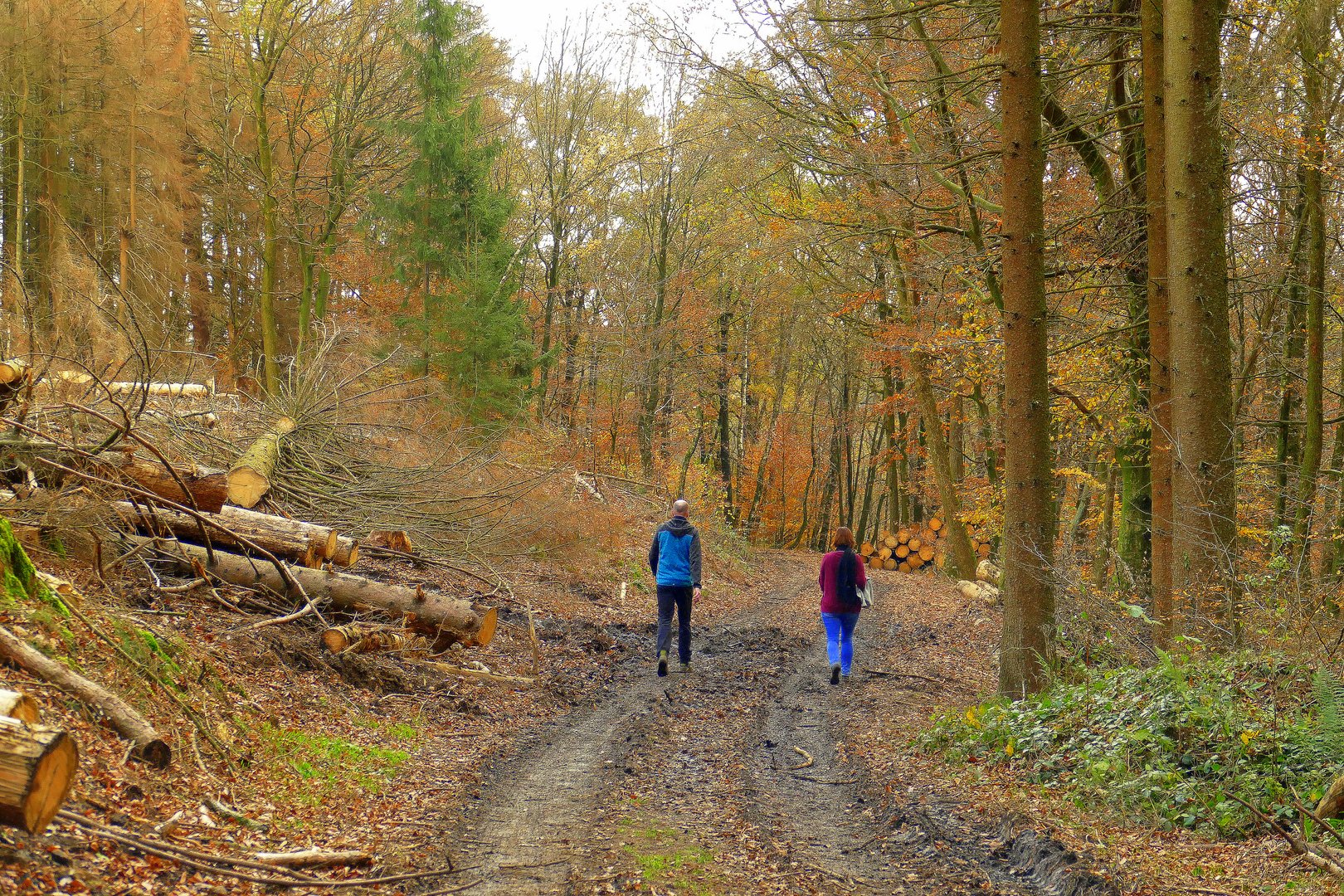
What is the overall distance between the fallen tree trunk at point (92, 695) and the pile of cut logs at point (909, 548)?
3006 centimetres

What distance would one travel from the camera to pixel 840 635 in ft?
38.6

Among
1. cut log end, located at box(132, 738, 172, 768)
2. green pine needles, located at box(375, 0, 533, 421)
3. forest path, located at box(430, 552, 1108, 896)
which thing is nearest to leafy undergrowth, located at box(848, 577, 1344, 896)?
forest path, located at box(430, 552, 1108, 896)

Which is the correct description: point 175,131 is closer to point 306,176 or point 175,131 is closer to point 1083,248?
point 306,176

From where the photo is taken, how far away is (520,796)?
6.38m

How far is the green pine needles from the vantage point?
21516 millimetres

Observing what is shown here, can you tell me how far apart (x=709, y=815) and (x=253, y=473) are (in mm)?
6612

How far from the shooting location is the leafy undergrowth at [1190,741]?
5.20 m

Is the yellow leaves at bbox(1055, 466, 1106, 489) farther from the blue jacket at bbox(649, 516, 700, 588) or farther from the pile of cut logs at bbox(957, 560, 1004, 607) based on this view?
the blue jacket at bbox(649, 516, 700, 588)

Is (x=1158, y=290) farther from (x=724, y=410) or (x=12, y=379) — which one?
(x=724, y=410)

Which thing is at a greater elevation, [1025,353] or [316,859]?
[1025,353]

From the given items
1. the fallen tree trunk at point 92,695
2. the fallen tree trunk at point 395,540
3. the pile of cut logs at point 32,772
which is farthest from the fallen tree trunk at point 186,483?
the pile of cut logs at point 32,772

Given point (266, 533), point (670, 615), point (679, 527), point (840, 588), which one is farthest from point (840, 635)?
point (266, 533)

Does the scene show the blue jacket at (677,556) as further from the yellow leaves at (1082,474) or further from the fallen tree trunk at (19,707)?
the yellow leaves at (1082,474)

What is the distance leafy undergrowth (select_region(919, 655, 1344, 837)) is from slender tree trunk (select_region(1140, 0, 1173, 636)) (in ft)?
8.45
